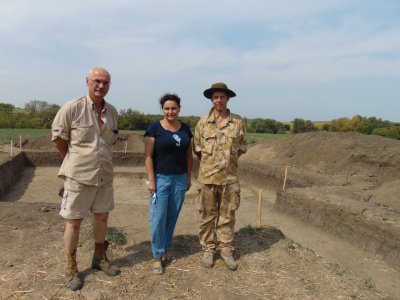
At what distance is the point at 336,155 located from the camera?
12.8 metres

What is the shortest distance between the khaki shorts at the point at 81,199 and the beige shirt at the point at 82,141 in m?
0.07

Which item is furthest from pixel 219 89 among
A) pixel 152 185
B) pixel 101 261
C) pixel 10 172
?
pixel 10 172

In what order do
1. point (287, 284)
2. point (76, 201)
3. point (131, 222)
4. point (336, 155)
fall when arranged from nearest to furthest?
point (76, 201) → point (287, 284) → point (131, 222) → point (336, 155)

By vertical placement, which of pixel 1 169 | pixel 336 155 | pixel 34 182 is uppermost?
pixel 336 155


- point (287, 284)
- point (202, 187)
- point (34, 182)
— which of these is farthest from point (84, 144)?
point (34, 182)

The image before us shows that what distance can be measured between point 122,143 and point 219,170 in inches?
754

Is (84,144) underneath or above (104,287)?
above

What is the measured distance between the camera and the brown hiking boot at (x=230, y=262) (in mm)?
3223

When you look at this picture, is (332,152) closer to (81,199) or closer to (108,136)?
(108,136)

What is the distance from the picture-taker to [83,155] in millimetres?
2701

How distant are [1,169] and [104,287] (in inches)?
368

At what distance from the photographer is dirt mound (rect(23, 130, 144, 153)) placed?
19822 millimetres

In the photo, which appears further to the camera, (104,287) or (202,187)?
(202,187)

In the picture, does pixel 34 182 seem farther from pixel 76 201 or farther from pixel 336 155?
pixel 336 155
